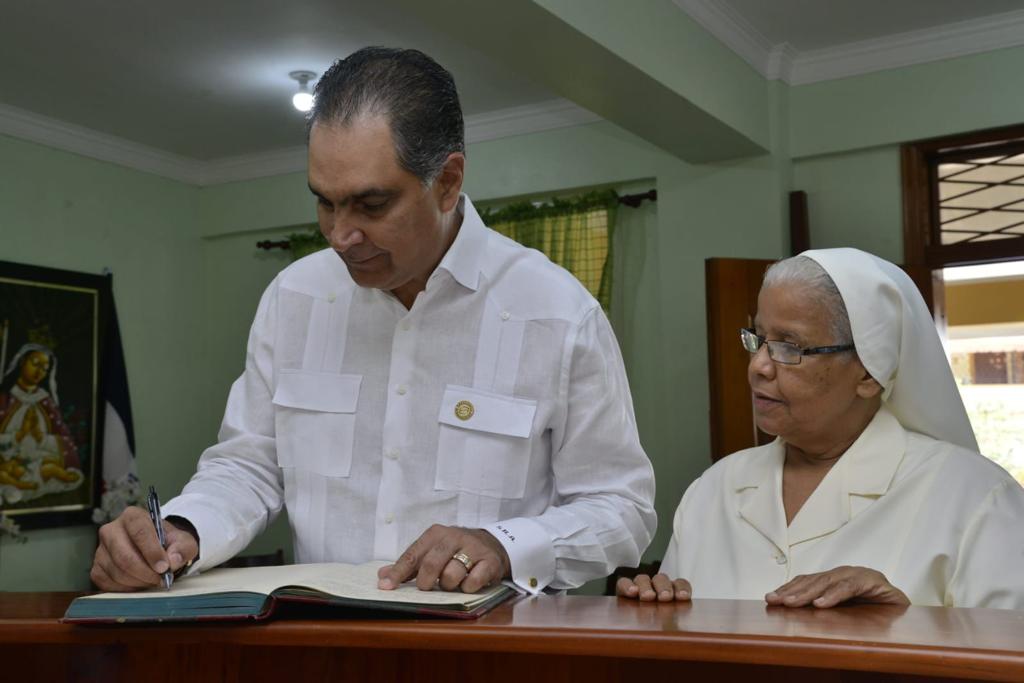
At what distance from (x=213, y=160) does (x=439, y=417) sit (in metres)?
5.81

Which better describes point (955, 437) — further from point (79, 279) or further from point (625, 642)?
point (79, 279)

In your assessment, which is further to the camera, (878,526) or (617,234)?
(617,234)

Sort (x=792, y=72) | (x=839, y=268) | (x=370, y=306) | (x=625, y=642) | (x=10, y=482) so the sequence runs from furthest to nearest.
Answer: (x=10, y=482) → (x=792, y=72) → (x=839, y=268) → (x=370, y=306) → (x=625, y=642)

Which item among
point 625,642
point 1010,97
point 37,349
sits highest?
point 1010,97

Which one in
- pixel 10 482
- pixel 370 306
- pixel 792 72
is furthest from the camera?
pixel 10 482

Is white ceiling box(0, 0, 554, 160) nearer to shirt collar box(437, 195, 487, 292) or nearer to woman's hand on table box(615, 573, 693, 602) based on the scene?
shirt collar box(437, 195, 487, 292)

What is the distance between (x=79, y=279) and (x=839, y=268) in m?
5.22

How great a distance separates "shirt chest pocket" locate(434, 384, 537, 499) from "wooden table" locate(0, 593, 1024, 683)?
0.45 m

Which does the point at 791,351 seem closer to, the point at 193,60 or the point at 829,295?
the point at 829,295

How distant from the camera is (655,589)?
1.20 m

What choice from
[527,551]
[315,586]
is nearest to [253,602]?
[315,586]

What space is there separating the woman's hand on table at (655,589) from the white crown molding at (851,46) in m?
3.51

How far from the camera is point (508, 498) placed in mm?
1550

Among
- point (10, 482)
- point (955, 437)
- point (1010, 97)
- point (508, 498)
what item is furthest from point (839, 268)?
point (10, 482)
